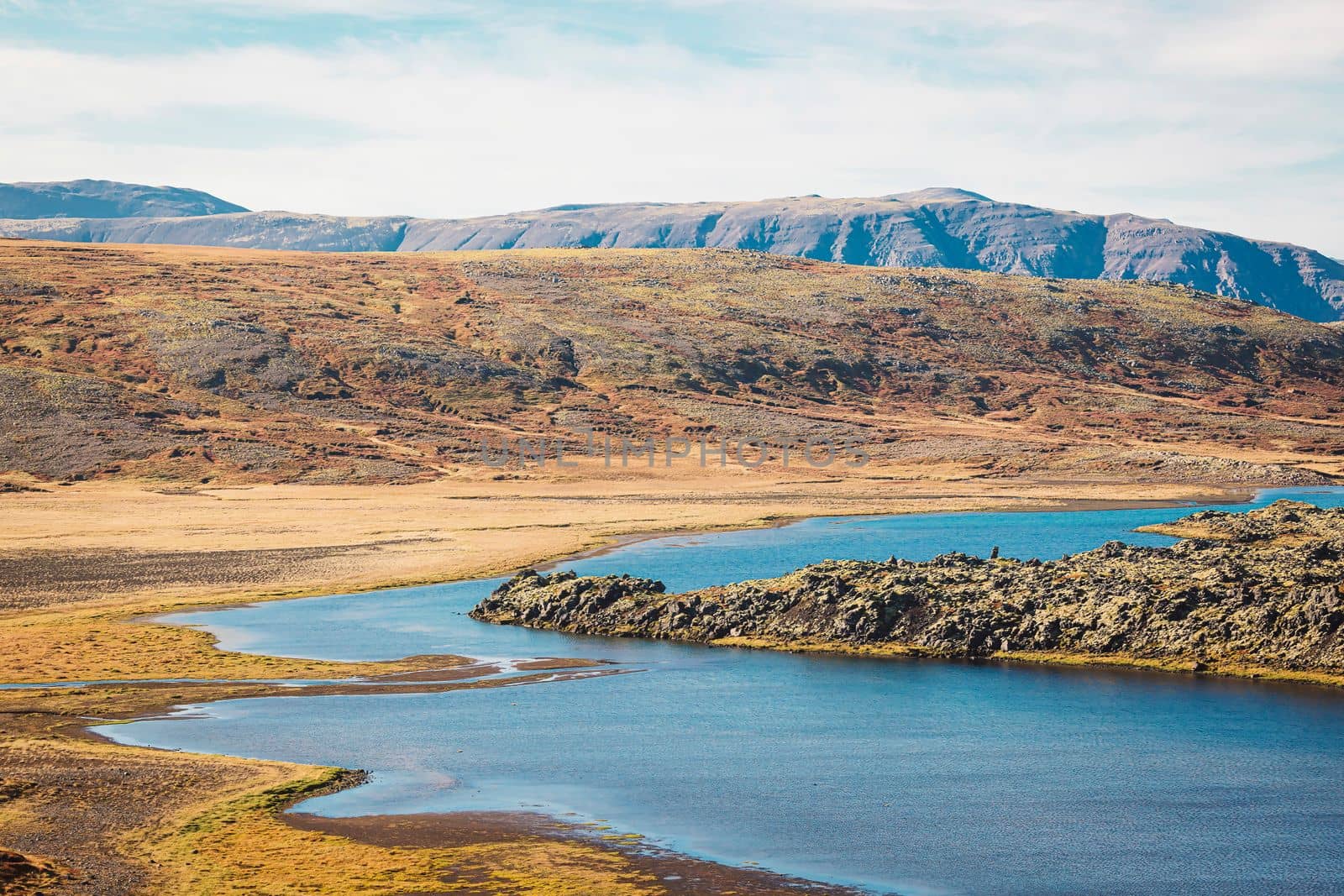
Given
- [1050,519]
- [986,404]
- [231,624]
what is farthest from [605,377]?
[231,624]

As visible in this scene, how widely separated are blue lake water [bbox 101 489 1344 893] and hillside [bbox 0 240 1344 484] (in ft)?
299

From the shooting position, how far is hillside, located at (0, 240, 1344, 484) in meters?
134

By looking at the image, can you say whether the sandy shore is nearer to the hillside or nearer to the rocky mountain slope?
the rocky mountain slope

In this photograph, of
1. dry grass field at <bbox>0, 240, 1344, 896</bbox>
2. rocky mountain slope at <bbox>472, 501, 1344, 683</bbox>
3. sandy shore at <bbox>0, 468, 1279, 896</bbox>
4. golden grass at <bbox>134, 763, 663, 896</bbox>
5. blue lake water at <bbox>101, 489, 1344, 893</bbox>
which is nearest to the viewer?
golden grass at <bbox>134, 763, 663, 896</bbox>

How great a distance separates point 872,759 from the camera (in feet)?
108

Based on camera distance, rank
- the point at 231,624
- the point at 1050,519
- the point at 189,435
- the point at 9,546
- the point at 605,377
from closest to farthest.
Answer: the point at 231,624
the point at 9,546
the point at 1050,519
the point at 189,435
the point at 605,377

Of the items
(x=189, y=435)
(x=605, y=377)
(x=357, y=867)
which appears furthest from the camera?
(x=605, y=377)

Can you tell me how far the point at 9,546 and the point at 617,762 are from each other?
60481mm

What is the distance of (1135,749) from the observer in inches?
1313

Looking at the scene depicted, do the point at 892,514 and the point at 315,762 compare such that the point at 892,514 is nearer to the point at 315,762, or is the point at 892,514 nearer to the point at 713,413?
the point at 713,413

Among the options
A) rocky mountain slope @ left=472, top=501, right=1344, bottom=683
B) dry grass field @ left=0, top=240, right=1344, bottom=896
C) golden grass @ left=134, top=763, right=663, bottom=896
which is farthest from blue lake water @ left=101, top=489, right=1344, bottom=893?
A: dry grass field @ left=0, top=240, right=1344, bottom=896

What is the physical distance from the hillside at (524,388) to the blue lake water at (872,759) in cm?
9104

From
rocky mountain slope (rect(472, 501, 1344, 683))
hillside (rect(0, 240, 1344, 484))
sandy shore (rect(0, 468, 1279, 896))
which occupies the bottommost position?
sandy shore (rect(0, 468, 1279, 896))

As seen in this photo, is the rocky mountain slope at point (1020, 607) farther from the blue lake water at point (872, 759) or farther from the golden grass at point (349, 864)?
the golden grass at point (349, 864)
